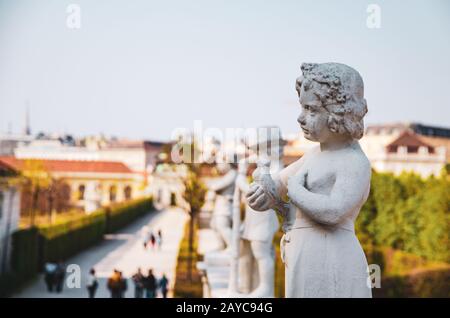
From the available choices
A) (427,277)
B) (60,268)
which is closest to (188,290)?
(60,268)

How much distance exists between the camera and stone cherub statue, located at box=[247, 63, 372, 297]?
3.23m

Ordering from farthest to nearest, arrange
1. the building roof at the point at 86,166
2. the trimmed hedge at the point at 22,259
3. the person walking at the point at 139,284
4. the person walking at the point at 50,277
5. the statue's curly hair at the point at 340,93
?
the building roof at the point at 86,166
the trimmed hedge at the point at 22,259
the person walking at the point at 50,277
the person walking at the point at 139,284
the statue's curly hair at the point at 340,93

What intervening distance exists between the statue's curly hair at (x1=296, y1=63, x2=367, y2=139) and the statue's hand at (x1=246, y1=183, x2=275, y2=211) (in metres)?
0.51

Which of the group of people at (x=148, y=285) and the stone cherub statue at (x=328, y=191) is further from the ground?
the stone cherub statue at (x=328, y=191)

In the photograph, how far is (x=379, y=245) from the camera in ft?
86.1

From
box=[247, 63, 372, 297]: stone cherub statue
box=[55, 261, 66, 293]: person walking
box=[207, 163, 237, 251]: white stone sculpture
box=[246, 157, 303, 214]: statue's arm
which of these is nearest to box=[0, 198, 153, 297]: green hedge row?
box=[55, 261, 66, 293]: person walking

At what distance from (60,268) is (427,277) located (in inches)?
407

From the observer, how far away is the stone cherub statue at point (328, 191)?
3.23 meters

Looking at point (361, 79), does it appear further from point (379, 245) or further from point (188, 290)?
point (379, 245)

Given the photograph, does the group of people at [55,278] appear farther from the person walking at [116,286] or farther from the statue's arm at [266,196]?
the statue's arm at [266,196]

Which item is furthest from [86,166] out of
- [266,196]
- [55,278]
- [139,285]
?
[266,196]

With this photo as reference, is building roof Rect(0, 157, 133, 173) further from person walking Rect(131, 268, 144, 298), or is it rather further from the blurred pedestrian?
person walking Rect(131, 268, 144, 298)

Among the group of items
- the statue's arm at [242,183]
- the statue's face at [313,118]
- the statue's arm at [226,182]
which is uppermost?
the statue's face at [313,118]

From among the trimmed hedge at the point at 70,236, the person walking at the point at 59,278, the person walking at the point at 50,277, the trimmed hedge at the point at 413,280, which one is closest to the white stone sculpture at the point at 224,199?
the trimmed hedge at the point at 413,280
